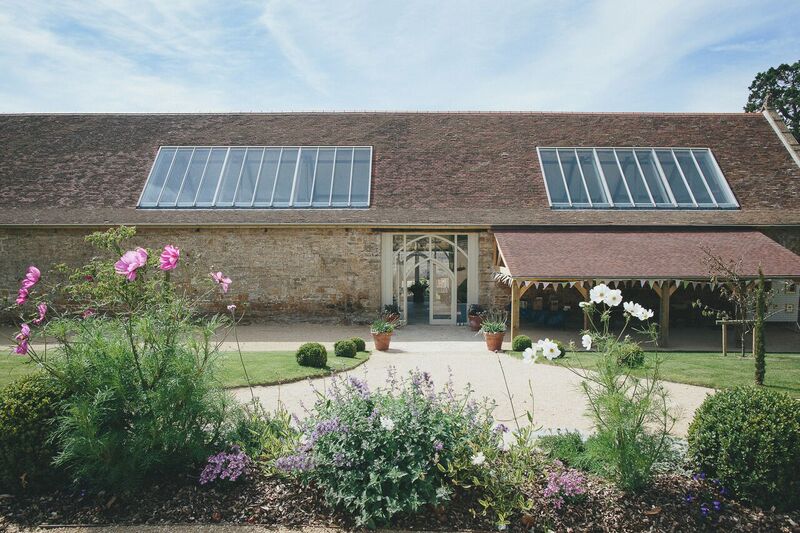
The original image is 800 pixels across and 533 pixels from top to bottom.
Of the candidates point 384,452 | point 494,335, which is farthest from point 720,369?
point 384,452

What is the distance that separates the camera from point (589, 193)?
1648 centimetres

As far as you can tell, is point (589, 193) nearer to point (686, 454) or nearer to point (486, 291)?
point (486, 291)

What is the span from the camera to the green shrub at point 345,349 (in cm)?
1116

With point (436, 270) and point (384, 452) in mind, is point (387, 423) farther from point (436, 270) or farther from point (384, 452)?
point (436, 270)

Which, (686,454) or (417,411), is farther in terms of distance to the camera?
(686,454)

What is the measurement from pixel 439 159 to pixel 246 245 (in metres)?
7.27

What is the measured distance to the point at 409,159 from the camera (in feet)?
58.3

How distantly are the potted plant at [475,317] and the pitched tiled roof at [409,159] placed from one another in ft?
8.61

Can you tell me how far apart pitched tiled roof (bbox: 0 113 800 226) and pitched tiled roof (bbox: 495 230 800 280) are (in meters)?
0.74

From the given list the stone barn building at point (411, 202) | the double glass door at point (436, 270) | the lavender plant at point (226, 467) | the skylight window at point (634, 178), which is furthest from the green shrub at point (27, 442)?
the skylight window at point (634, 178)

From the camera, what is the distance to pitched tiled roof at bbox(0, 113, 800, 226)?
15.5 metres

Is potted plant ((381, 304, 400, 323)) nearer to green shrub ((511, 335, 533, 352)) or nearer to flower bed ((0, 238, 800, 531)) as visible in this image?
green shrub ((511, 335, 533, 352))

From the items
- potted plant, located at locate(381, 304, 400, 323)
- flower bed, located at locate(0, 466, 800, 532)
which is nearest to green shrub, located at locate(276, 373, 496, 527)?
flower bed, located at locate(0, 466, 800, 532)

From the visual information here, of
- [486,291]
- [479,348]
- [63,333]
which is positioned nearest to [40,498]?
[63,333]
